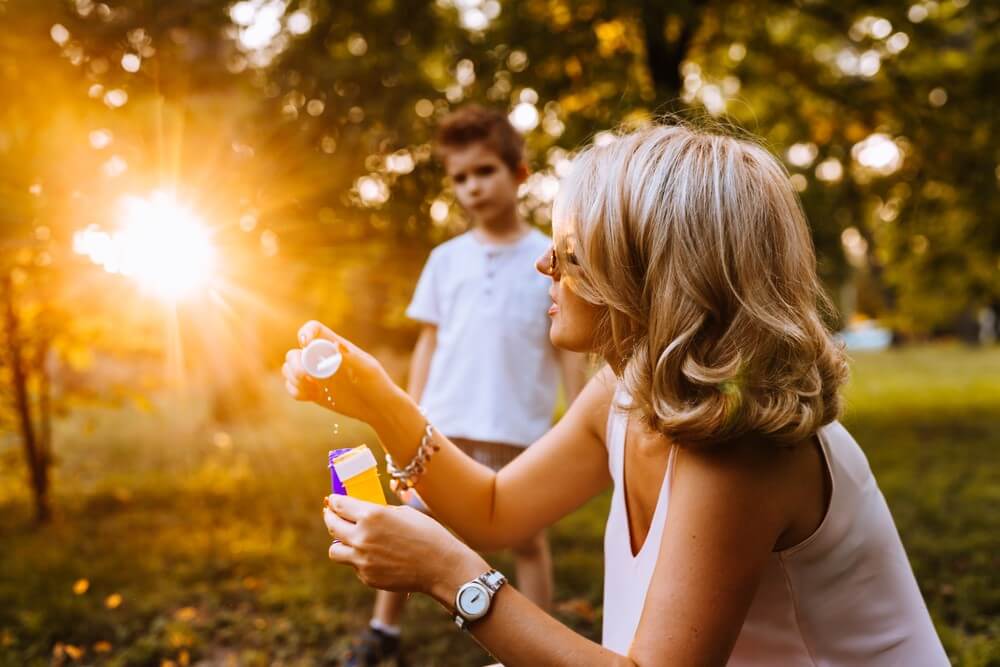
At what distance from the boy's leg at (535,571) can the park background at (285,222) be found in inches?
12.6

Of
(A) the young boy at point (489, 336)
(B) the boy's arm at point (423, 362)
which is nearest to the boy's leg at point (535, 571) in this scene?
(A) the young boy at point (489, 336)

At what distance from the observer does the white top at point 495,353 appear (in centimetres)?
303

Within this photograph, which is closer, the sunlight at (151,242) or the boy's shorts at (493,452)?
the boy's shorts at (493,452)


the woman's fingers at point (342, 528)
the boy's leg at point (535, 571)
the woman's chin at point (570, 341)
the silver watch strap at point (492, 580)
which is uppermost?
the woman's chin at point (570, 341)

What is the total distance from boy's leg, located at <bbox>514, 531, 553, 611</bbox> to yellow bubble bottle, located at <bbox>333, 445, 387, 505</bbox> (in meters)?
1.86

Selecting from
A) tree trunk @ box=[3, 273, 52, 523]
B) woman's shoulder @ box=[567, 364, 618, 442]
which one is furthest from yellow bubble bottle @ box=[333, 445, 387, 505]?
tree trunk @ box=[3, 273, 52, 523]

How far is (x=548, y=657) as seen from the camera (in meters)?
1.18

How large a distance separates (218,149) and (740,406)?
11.1 feet

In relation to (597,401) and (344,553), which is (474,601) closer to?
(344,553)

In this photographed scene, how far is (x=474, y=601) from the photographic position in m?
1.19

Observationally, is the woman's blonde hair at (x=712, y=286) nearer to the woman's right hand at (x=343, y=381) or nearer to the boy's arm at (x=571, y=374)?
the woman's right hand at (x=343, y=381)

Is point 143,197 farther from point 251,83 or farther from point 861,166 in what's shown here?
point 861,166

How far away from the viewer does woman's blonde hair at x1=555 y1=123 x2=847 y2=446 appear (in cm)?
121

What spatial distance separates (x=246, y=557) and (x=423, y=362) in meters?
1.75
